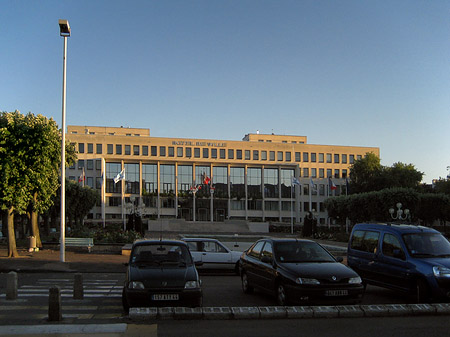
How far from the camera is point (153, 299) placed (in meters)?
9.73

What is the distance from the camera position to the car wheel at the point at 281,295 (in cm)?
1058

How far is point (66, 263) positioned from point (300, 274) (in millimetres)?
14928

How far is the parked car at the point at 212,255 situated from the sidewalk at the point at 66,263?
3.06 m

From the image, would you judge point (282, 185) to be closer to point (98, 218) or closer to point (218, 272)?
point (98, 218)

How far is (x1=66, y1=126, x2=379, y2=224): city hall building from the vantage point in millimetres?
91500

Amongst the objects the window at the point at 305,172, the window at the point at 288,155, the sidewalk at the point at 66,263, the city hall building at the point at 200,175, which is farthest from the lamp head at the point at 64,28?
the window at the point at 305,172

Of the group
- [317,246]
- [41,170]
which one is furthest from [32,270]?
[317,246]

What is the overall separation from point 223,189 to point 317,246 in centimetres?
8379

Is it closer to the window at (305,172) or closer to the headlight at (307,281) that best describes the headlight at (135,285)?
the headlight at (307,281)

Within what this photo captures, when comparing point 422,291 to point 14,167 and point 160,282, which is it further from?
point 14,167

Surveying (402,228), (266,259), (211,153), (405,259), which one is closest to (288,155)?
(211,153)

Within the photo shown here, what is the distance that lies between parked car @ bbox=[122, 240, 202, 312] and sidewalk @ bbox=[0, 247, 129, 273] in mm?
9637

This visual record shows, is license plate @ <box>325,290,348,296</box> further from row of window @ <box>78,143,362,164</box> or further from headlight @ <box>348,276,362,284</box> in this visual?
row of window @ <box>78,143,362,164</box>

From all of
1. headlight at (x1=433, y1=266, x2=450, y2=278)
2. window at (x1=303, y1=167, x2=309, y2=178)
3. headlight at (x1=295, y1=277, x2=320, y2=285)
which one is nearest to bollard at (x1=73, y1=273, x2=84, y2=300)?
headlight at (x1=295, y1=277, x2=320, y2=285)
